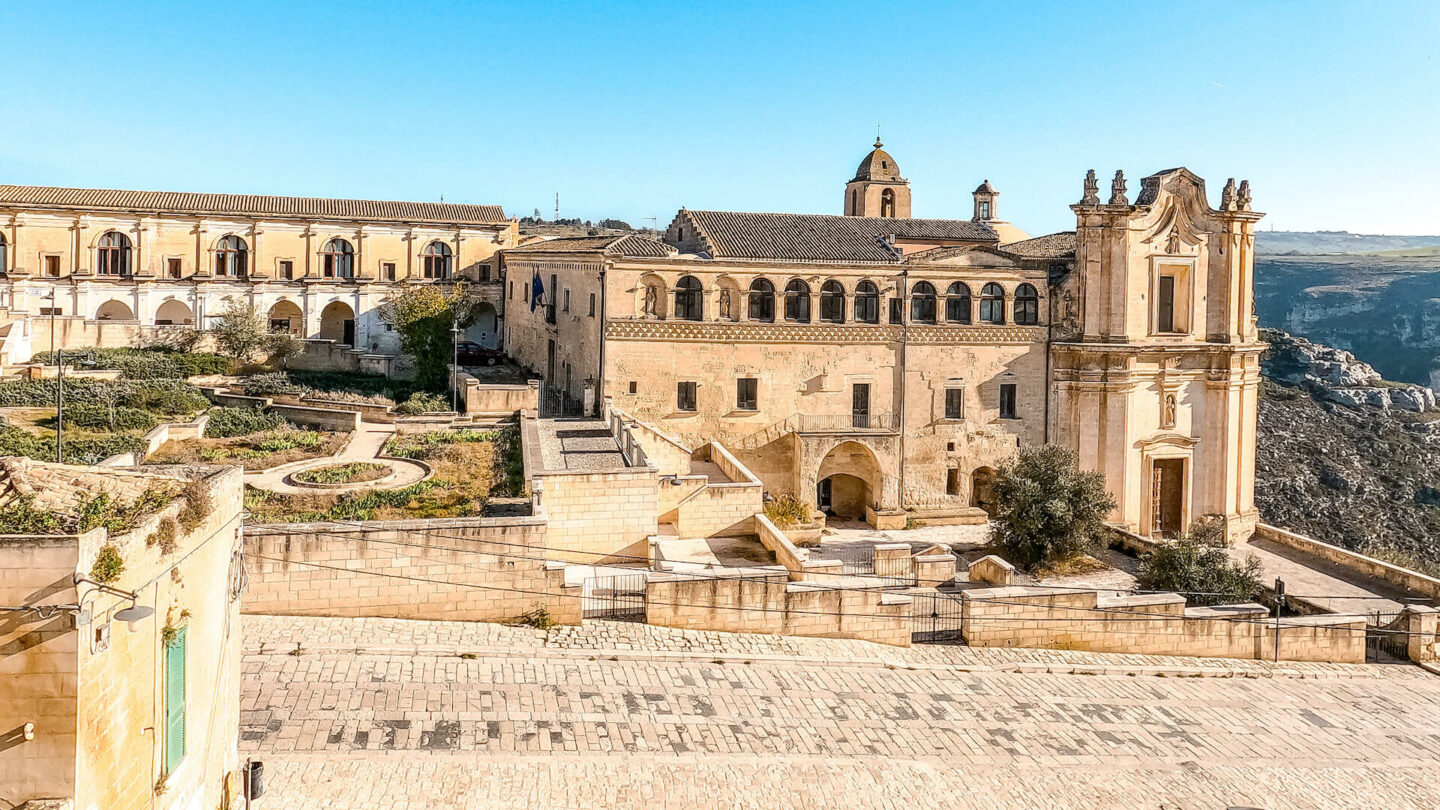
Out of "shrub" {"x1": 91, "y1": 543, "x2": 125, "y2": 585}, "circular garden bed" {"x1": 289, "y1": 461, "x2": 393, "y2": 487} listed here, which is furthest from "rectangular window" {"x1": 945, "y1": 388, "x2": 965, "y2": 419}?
"shrub" {"x1": 91, "y1": 543, "x2": 125, "y2": 585}

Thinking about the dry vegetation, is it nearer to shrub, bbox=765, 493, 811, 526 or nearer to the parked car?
shrub, bbox=765, 493, 811, 526

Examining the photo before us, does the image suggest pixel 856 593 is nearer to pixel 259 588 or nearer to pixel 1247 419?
pixel 259 588

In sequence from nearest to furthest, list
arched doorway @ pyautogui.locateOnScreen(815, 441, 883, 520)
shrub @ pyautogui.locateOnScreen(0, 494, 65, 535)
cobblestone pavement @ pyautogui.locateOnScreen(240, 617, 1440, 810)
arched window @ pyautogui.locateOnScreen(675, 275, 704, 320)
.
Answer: shrub @ pyautogui.locateOnScreen(0, 494, 65, 535), cobblestone pavement @ pyautogui.locateOnScreen(240, 617, 1440, 810), arched window @ pyautogui.locateOnScreen(675, 275, 704, 320), arched doorway @ pyautogui.locateOnScreen(815, 441, 883, 520)

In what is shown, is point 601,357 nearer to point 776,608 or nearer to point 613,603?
point 613,603

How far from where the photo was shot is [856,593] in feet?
66.1

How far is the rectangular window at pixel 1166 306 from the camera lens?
35.0 m

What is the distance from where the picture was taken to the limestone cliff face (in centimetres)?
4741

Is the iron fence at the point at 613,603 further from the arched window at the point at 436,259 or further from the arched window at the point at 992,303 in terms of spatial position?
the arched window at the point at 436,259

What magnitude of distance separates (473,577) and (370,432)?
1336 centimetres

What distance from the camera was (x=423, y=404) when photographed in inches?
1320

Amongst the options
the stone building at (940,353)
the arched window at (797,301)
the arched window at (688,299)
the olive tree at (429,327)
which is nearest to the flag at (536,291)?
the olive tree at (429,327)

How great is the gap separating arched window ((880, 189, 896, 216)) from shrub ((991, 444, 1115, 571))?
2836 centimetres

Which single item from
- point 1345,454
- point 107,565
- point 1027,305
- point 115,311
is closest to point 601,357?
point 1027,305

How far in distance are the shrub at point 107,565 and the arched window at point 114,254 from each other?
44.9 m
